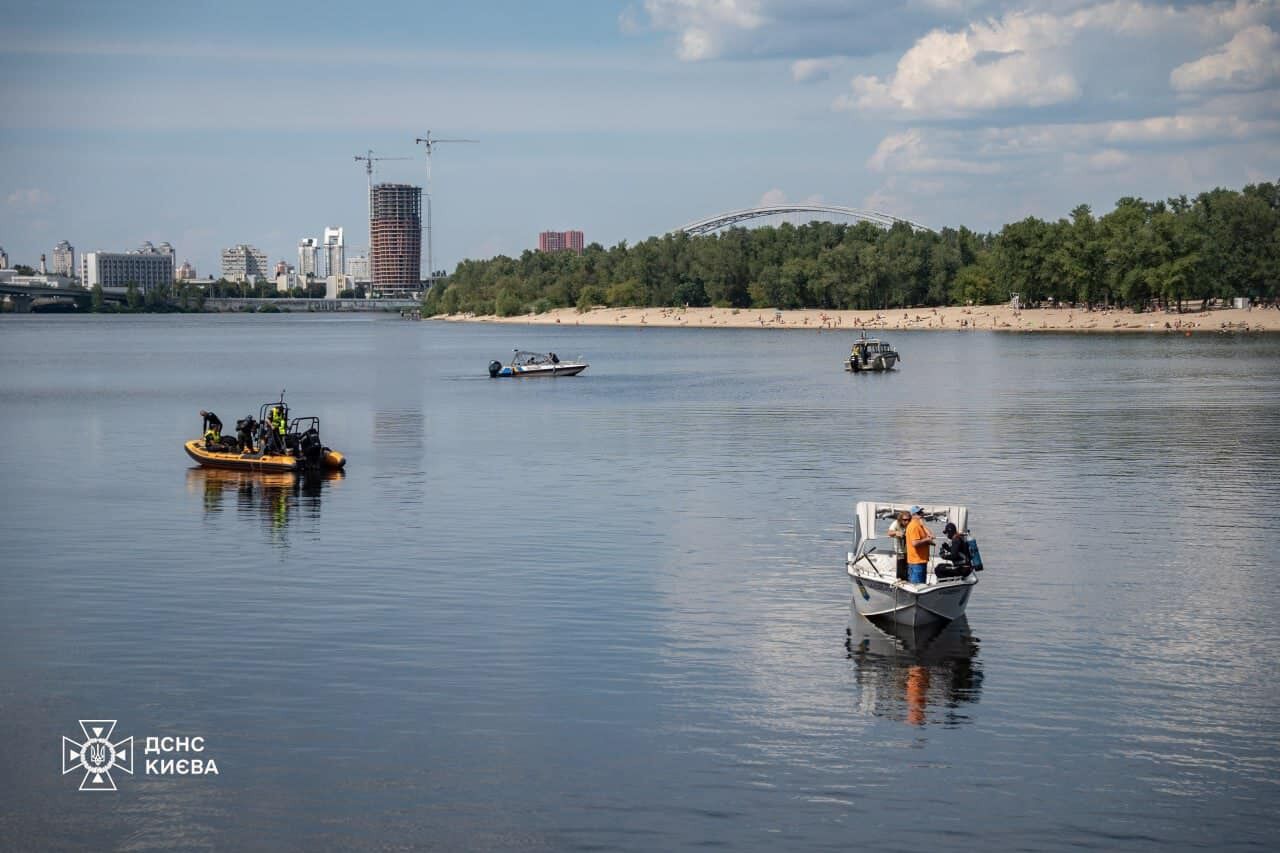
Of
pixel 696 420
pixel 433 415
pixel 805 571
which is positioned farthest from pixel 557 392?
pixel 805 571

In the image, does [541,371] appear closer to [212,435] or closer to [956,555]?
[212,435]

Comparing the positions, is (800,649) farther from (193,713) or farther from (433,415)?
(433,415)

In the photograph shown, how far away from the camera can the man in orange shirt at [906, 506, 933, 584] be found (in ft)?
123

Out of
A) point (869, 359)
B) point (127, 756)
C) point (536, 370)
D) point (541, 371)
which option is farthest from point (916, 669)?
point (536, 370)

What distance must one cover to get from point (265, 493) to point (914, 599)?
37620mm

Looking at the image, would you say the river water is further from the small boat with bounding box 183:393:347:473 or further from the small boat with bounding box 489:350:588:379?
the small boat with bounding box 489:350:588:379

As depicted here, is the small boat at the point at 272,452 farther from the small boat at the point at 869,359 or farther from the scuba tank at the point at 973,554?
the small boat at the point at 869,359

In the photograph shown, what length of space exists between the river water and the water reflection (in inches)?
15.8

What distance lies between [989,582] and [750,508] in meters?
16.6

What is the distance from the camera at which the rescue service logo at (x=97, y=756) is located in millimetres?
28500

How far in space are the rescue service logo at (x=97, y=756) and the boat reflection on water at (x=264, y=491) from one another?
2557 cm

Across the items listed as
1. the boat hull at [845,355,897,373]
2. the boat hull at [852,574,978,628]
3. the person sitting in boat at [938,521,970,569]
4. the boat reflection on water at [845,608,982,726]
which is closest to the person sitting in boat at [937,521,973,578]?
the person sitting in boat at [938,521,970,569]

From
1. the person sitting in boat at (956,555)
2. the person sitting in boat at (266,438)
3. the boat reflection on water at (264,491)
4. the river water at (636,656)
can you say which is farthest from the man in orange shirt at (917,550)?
the person sitting in boat at (266,438)

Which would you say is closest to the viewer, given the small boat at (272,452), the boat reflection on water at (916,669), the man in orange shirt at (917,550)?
the boat reflection on water at (916,669)
